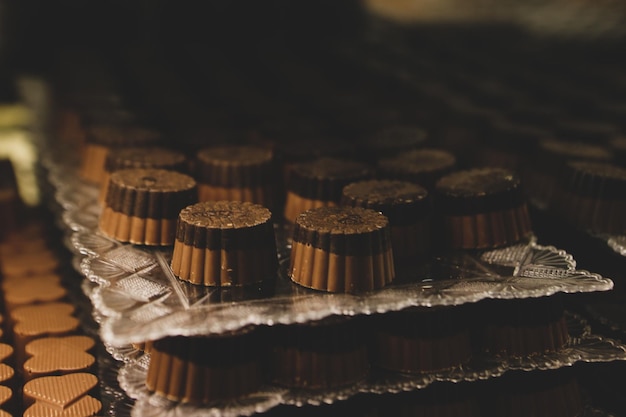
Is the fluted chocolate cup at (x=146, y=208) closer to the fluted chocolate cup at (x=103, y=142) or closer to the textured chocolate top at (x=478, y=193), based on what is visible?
the fluted chocolate cup at (x=103, y=142)

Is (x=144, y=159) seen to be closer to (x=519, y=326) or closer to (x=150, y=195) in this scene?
(x=150, y=195)

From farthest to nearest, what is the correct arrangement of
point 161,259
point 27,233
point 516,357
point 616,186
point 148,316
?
1. point 27,233
2. point 616,186
3. point 161,259
4. point 516,357
5. point 148,316

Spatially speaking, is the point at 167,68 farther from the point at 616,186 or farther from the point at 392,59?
the point at 616,186

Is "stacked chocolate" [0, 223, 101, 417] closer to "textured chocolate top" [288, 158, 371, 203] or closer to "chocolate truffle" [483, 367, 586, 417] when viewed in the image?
"textured chocolate top" [288, 158, 371, 203]

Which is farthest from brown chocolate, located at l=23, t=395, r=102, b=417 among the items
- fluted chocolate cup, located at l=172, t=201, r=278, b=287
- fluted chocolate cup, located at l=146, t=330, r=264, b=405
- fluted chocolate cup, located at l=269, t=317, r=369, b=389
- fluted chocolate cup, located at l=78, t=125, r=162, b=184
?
fluted chocolate cup, located at l=78, t=125, r=162, b=184

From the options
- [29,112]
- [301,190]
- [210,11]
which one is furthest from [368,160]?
[210,11]

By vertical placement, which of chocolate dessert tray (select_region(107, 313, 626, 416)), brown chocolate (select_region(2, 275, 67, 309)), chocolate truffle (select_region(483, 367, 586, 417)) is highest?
chocolate dessert tray (select_region(107, 313, 626, 416))

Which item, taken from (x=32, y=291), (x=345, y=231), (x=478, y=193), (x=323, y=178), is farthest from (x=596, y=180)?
(x=32, y=291)
